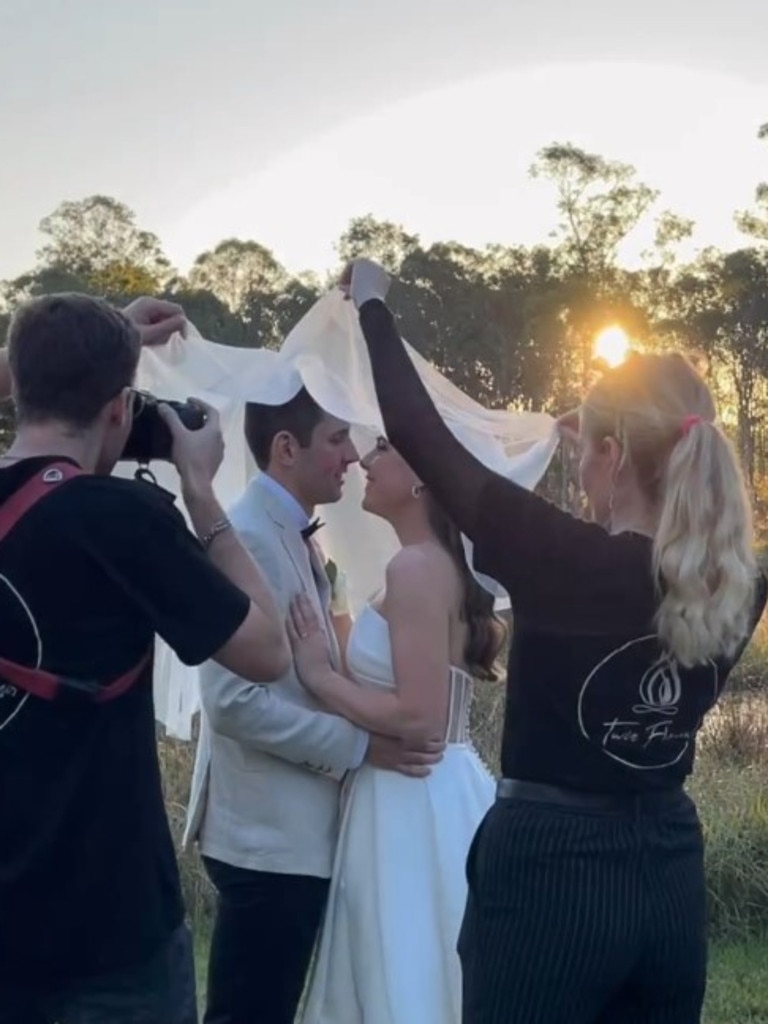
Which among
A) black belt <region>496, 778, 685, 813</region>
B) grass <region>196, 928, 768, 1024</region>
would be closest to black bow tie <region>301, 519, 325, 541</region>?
black belt <region>496, 778, 685, 813</region>

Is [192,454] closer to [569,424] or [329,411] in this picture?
[329,411]

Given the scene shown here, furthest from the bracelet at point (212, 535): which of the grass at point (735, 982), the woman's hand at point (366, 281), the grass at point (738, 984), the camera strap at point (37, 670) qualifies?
the grass at point (738, 984)

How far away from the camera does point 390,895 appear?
350cm

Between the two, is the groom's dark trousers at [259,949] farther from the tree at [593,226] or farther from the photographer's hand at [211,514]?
the tree at [593,226]

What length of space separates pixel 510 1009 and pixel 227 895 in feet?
3.29

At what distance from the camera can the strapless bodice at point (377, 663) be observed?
3.52 m

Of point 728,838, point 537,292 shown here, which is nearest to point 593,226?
point 537,292

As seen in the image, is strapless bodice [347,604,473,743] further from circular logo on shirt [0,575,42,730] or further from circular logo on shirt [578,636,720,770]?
circular logo on shirt [0,575,42,730]

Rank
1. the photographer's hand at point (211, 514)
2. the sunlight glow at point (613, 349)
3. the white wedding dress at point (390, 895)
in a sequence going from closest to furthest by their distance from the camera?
the photographer's hand at point (211, 514)
the sunlight glow at point (613, 349)
the white wedding dress at point (390, 895)

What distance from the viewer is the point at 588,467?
2842 mm

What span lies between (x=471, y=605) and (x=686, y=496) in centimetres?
102

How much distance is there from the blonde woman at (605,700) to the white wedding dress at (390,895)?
740mm

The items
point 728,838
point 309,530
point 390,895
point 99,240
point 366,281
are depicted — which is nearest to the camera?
point 366,281

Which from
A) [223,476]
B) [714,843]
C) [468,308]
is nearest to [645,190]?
[468,308]
